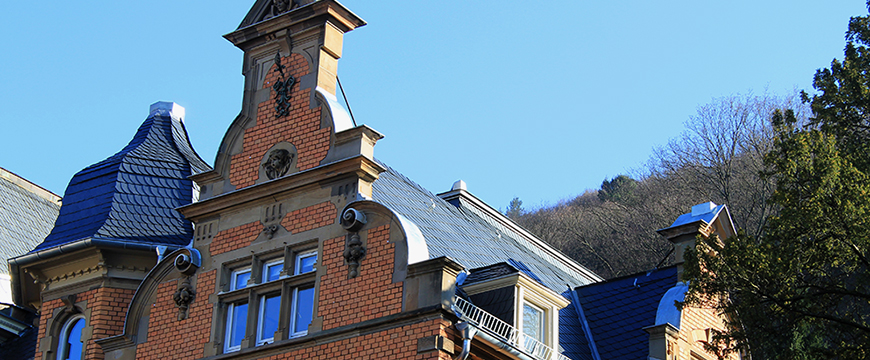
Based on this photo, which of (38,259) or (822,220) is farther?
(38,259)

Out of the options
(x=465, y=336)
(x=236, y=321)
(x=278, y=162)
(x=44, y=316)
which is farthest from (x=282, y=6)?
(x=44, y=316)

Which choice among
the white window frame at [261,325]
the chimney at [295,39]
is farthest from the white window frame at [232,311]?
the chimney at [295,39]

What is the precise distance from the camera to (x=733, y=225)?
1830cm

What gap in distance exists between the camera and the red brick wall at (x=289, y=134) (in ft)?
49.3

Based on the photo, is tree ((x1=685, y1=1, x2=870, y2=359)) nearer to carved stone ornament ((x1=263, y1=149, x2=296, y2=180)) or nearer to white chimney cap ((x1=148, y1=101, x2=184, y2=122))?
carved stone ornament ((x1=263, y1=149, x2=296, y2=180))

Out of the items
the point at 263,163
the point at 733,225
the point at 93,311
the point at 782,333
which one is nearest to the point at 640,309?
the point at 733,225

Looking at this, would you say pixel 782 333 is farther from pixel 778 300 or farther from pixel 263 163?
pixel 263 163

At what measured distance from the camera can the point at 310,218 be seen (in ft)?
47.7

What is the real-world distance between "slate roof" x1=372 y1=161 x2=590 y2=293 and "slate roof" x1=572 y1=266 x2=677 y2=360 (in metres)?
0.74

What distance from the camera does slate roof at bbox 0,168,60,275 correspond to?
22.8 meters

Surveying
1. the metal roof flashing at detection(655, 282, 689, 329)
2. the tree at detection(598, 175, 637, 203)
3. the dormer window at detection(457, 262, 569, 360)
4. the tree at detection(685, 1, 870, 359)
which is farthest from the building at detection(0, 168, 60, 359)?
the tree at detection(598, 175, 637, 203)

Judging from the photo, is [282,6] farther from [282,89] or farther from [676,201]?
[676,201]

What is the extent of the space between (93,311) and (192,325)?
3.07 meters

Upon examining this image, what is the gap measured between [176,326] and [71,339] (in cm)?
347
